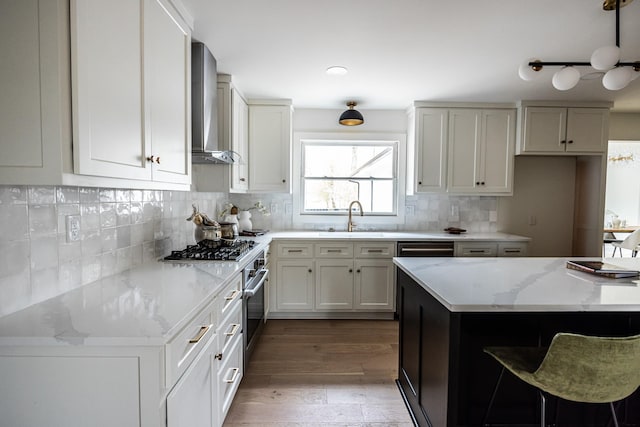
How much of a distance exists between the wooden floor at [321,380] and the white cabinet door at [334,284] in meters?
0.23

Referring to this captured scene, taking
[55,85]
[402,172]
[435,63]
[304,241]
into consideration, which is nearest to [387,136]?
[402,172]

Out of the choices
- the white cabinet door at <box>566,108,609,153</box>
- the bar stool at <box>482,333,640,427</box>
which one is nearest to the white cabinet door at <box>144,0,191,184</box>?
the bar stool at <box>482,333,640,427</box>

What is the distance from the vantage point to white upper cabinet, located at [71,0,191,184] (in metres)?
1.02

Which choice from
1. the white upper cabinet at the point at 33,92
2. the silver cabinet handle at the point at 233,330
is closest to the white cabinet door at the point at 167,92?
the white upper cabinet at the point at 33,92

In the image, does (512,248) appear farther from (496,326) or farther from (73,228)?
(73,228)

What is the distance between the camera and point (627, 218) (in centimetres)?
488

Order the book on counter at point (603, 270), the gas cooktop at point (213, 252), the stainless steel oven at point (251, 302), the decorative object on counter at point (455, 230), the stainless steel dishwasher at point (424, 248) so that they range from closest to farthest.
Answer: the book on counter at point (603, 270) < the gas cooktop at point (213, 252) < the stainless steel oven at point (251, 302) < the stainless steel dishwasher at point (424, 248) < the decorative object on counter at point (455, 230)

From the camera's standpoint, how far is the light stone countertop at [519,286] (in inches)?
49.6

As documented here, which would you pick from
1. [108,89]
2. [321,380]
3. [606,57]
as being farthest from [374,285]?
[108,89]

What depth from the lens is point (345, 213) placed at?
3.90 meters

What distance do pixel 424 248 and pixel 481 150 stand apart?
131 centimetres

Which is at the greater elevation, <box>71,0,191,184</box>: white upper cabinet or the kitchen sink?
<box>71,0,191,184</box>: white upper cabinet

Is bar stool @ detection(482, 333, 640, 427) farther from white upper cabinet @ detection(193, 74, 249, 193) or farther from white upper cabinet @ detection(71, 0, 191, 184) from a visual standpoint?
white upper cabinet @ detection(193, 74, 249, 193)

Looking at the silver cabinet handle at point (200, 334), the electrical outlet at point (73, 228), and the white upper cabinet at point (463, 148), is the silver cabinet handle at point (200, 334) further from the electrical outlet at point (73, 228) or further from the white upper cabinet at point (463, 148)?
the white upper cabinet at point (463, 148)
